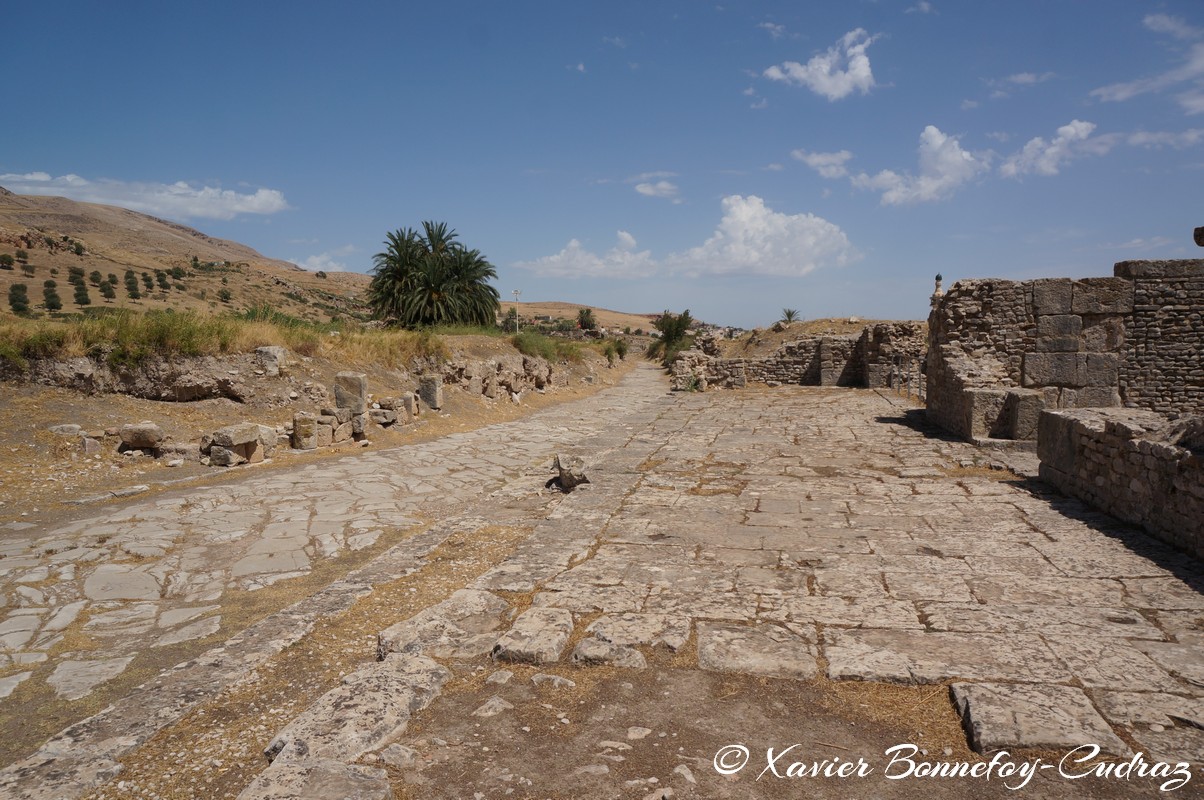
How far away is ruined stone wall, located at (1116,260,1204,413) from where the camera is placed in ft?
37.7

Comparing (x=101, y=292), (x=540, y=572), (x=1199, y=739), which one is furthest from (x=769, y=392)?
(x=101, y=292)

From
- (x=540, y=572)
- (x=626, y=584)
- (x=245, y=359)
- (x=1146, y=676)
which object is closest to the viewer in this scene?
(x=1146, y=676)

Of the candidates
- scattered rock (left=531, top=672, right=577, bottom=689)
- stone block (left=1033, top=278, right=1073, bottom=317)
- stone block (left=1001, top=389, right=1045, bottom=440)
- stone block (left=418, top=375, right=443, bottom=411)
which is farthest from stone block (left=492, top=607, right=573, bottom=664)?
stone block (left=1033, top=278, right=1073, bottom=317)

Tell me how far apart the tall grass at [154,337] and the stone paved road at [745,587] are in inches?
133

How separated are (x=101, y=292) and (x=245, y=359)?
74.8 feet

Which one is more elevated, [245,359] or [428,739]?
[245,359]

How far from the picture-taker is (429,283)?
22781mm

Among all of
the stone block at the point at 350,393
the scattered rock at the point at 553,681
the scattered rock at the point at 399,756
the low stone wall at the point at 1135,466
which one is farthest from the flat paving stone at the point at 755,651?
the stone block at the point at 350,393

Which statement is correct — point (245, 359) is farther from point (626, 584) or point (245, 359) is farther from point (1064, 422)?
point (1064, 422)

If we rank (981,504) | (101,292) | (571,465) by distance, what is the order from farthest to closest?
1. (101,292)
2. (571,465)
3. (981,504)

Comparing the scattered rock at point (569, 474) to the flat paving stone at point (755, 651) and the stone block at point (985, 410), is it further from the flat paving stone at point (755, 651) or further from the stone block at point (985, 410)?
the stone block at point (985, 410)

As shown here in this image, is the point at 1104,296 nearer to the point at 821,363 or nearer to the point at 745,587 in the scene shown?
the point at 745,587

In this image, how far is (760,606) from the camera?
4.12 m

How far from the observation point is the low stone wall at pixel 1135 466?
4.76 meters
